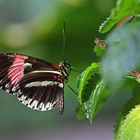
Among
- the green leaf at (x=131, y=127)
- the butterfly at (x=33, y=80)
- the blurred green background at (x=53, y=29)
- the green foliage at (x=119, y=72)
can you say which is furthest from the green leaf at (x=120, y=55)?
the blurred green background at (x=53, y=29)

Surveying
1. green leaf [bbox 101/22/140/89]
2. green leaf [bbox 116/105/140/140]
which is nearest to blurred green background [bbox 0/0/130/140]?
green leaf [bbox 116/105/140/140]

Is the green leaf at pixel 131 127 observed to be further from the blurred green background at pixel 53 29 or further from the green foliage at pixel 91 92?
the blurred green background at pixel 53 29

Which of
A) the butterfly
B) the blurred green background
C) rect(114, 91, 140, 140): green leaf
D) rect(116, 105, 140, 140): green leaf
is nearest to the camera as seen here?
rect(116, 105, 140, 140): green leaf

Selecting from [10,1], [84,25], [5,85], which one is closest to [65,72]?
[5,85]

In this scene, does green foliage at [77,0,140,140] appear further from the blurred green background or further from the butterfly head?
the blurred green background

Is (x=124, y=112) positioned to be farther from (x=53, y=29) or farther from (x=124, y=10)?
(x=53, y=29)

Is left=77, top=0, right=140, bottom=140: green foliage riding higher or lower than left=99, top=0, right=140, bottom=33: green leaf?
lower

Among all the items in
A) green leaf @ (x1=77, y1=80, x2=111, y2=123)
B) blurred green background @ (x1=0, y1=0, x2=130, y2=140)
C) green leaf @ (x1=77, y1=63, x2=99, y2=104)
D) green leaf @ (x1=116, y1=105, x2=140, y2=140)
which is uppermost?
blurred green background @ (x1=0, y1=0, x2=130, y2=140)

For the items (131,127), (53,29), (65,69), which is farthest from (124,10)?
(53,29)
